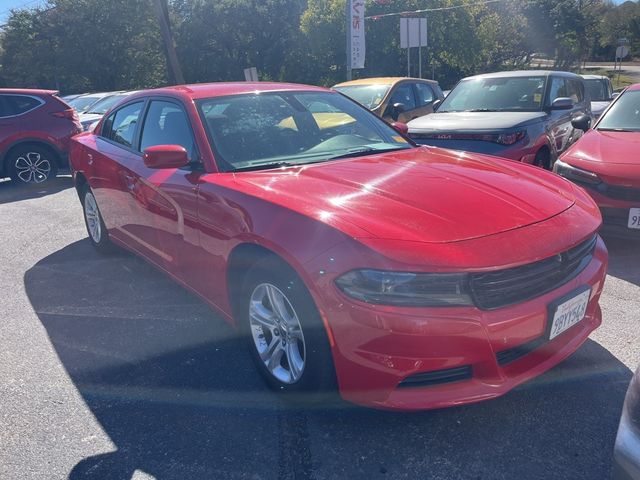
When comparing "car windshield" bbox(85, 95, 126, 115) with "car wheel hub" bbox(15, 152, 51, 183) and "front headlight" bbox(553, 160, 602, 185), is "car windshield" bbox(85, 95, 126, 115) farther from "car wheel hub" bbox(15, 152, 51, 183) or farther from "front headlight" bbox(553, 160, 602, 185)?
"front headlight" bbox(553, 160, 602, 185)

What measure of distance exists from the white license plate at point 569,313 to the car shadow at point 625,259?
79.3 inches

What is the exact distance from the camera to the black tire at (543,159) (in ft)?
23.2

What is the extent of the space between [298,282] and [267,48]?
3523cm

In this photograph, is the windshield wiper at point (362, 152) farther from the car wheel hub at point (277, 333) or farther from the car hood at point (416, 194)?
the car wheel hub at point (277, 333)

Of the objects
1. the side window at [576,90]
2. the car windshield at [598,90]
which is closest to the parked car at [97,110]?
the side window at [576,90]

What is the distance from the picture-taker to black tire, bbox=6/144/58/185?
9.75 m

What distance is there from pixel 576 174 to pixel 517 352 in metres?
3.24

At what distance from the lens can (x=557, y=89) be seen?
26.0 ft

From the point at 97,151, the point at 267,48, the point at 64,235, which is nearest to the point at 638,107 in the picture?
the point at 97,151

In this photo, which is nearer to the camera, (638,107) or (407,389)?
(407,389)

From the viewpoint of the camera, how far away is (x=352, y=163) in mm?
3475

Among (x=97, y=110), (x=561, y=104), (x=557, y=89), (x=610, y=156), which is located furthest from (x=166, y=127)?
(x=97, y=110)

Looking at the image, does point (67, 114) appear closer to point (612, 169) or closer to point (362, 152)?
point (362, 152)

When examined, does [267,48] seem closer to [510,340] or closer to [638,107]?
[638,107]
